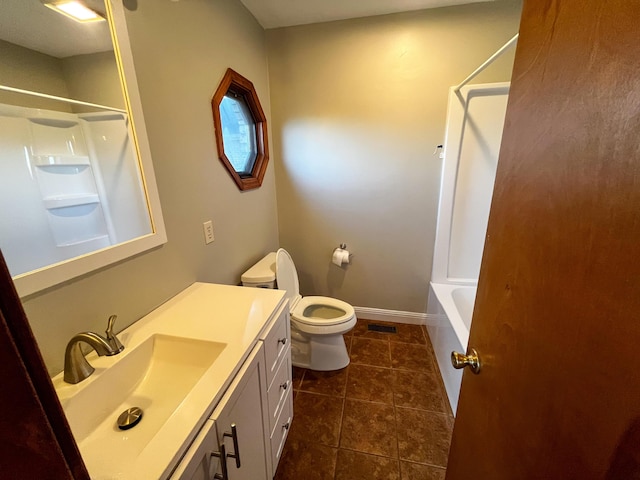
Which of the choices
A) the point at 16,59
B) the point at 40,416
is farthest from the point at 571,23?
the point at 16,59

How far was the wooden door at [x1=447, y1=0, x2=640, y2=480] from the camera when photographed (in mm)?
322

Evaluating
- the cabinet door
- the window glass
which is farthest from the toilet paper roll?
the cabinet door

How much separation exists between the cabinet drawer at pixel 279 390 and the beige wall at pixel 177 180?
61 centimetres

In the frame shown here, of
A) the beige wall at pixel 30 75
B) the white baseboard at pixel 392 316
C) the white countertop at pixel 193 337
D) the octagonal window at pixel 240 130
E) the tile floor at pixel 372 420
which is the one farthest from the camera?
the white baseboard at pixel 392 316

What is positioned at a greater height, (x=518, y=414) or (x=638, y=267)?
(x=638, y=267)

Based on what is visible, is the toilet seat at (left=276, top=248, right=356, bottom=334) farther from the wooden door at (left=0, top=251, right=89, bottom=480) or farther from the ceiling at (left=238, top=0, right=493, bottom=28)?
the ceiling at (left=238, top=0, right=493, bottom=28)

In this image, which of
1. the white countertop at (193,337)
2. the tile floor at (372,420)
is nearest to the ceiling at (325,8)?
the white countertop at (193,337)

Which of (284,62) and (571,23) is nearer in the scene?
(571,23)

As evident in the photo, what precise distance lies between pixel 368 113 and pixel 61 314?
206cm

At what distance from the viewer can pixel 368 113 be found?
1989mm

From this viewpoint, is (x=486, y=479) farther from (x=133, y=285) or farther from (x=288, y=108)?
(x=288, y=108)

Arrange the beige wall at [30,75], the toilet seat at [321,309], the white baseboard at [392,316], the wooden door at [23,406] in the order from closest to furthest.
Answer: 1. the wooden door at [23,406]
2. the beige wall at [30,75]
3. the toilet seat at [321,309]
4. the white baseboard at [392,316]

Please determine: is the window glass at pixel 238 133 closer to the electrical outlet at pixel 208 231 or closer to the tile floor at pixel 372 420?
the electrical outlet at pixel 208 231

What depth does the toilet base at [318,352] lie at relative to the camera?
6.08 feet
